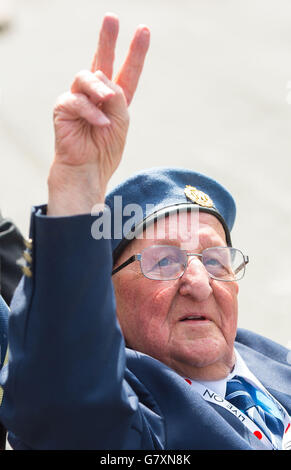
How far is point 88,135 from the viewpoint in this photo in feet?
4.42

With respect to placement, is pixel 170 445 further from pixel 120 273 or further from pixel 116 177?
pixel 116 177

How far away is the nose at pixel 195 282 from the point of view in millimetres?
1794

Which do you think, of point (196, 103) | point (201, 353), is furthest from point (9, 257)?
point (196, 103)

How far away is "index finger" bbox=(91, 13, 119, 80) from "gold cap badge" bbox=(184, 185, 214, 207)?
575 mm

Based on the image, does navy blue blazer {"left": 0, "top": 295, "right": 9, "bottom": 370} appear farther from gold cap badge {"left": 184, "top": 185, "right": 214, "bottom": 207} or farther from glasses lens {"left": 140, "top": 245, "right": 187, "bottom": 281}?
gold cap badge {"left": 184, "top": 185, "right": 214, "bottom": 207}

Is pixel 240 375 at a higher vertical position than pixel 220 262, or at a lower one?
lower

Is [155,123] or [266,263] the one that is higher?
[155,123]

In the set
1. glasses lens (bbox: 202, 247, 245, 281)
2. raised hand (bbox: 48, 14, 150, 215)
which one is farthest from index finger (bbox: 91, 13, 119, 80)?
glasses lens (bbox: 202, 247, 245, 281)

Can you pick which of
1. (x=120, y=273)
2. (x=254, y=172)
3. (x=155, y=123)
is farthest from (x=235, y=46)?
(x=120, y=273)

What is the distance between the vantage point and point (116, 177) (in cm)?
378

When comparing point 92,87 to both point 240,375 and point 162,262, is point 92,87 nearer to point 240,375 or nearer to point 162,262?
point 162,262

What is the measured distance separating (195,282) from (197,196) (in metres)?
0.29

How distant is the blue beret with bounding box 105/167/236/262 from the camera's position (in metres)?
1.87

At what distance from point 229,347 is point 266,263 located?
1489 millimetres
